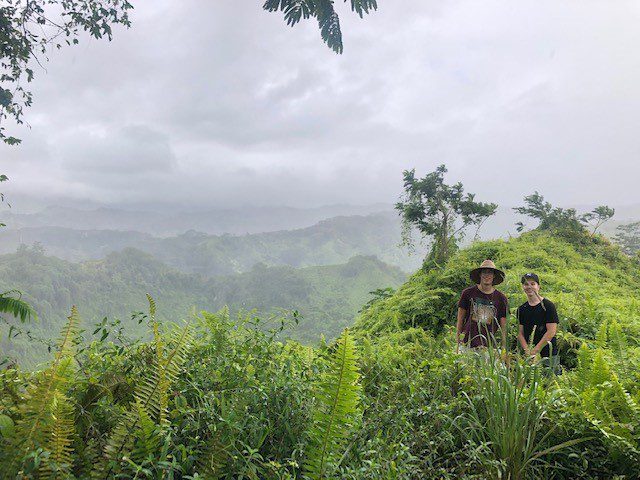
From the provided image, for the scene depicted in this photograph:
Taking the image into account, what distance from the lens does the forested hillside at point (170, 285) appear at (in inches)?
5669

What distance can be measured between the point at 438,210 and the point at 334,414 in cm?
1713

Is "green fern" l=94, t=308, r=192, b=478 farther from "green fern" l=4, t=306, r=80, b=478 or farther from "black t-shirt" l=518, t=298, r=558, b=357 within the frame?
"black t-shirt" l=518, t=298, r=558, b=357

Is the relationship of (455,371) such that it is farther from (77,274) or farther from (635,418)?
(77,274)

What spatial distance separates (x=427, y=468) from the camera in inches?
98.5

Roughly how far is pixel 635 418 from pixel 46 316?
510 ft

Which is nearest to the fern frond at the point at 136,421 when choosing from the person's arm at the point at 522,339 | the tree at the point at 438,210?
the person's arm at the point at 522,339

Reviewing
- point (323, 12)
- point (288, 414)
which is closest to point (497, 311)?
point (288, 414)

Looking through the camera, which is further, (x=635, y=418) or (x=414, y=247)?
(x=414, y=247)

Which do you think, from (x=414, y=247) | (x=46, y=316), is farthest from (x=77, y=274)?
(x=414, y=247)

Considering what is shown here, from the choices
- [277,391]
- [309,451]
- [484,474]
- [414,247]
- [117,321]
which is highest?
[414,247]

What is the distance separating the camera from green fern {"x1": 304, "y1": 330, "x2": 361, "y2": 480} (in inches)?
86.3

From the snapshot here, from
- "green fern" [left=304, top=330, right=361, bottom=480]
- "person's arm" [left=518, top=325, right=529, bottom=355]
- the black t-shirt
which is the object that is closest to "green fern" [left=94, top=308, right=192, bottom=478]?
"green fern" [left=304, top=330, right=361, bottom=480]

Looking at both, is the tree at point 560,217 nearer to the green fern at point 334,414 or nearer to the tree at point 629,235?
the green fern at point 334,414

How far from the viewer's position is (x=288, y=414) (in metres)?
2.55
